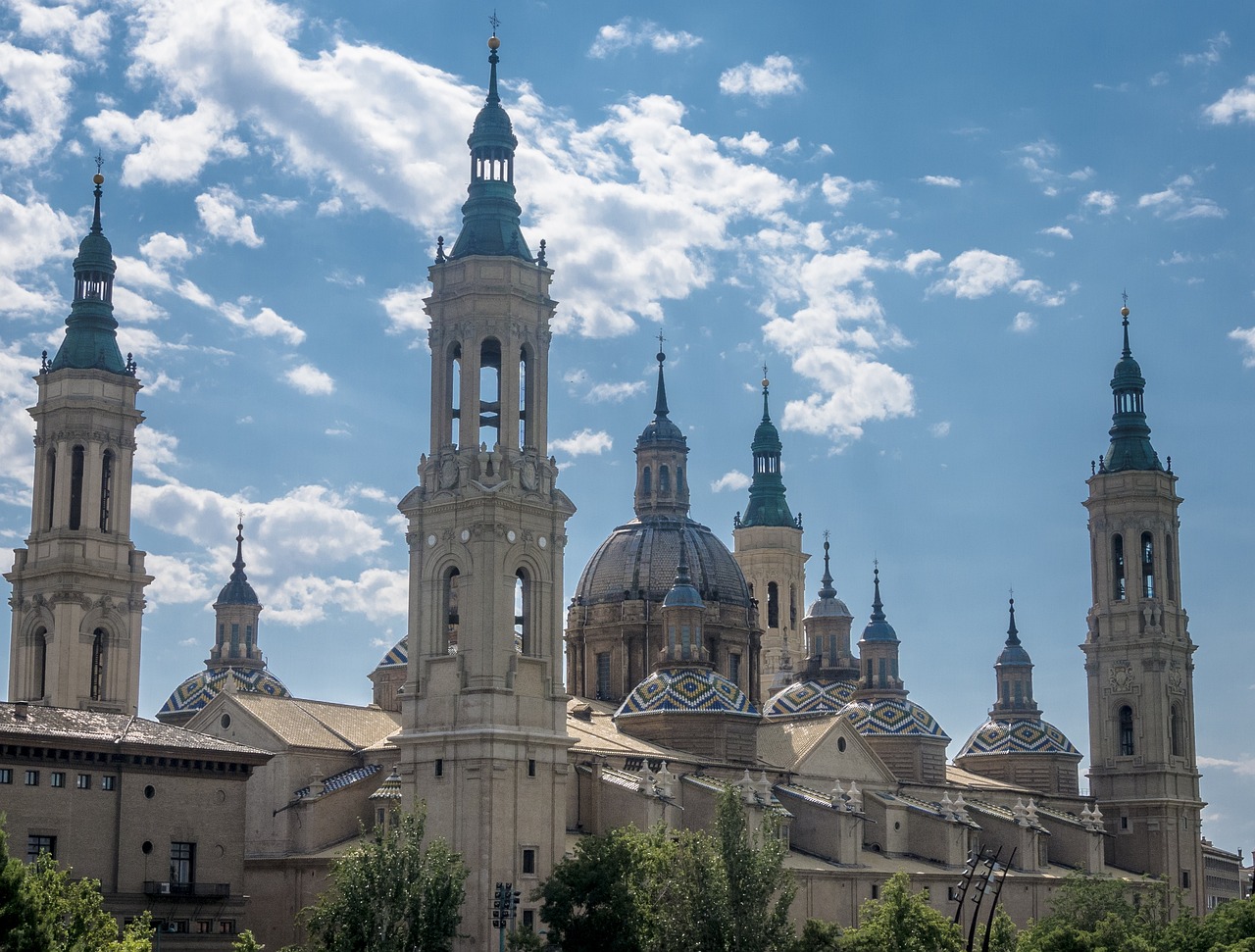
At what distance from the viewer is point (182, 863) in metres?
64.1

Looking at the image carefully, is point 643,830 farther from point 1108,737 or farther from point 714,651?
point 1108,737

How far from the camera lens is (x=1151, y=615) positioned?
3816 inches

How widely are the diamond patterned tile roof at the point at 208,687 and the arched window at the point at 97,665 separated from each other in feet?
31.1

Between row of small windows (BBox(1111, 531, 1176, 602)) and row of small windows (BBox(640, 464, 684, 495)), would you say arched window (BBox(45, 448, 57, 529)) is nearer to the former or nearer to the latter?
row of small windows (BBox(640, 464, 684, 495))

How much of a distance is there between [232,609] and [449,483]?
162 feet

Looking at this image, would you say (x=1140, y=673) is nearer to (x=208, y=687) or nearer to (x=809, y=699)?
(x=809, y=699)

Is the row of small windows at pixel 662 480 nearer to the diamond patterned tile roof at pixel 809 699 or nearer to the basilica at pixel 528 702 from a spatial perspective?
the basilica at pixel 528 702

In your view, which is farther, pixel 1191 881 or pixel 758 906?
pixel 1191 881

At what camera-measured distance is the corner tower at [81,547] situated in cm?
8044

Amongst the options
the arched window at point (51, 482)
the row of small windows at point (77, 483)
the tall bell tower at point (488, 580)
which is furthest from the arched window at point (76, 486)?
the tall bell tower at point (488, 580)

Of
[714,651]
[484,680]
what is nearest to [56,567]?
[484,680]

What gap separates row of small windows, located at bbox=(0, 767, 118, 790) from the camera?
59466 mm

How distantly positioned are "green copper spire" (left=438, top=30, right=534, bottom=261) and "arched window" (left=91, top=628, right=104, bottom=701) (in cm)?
2476

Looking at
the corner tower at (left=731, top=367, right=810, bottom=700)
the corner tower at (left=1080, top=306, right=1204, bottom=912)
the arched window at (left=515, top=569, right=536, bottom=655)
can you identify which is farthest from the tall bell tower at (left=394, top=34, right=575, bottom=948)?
the corner tower at (left=731, top=367, right=810, bottom=700)
